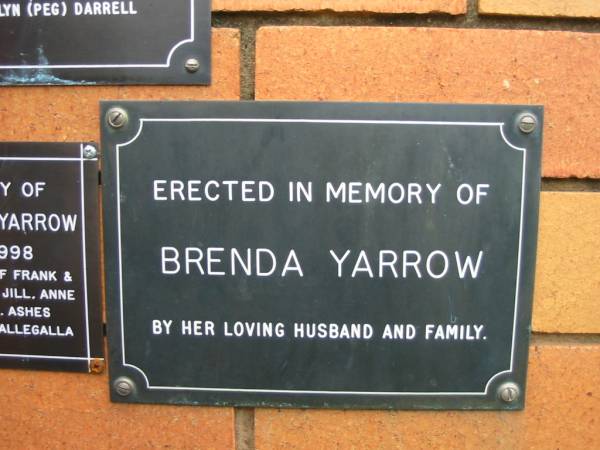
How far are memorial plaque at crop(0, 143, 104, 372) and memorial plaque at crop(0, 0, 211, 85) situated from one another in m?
0.14

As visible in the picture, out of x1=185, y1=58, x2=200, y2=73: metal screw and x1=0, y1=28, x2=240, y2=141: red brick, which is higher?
x1=185, y1=58, x2=200, y2=73: metal screw

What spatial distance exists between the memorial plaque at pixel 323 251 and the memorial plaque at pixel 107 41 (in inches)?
2.6

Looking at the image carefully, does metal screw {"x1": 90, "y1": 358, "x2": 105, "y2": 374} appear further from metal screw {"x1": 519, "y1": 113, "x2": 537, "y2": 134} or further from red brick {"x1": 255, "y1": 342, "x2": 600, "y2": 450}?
metal screw {"x1": 519, "y1": 113, "x2": 537, "y2": 134}

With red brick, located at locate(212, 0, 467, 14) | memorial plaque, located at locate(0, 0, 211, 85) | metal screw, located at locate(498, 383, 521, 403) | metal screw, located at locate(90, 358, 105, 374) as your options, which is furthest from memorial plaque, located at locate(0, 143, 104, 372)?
metal screw, located at locate(498, 383, 521, 403)

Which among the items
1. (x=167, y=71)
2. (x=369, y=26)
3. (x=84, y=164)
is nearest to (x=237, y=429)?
(x=84, y=164)

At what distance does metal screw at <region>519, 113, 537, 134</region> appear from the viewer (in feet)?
2.72

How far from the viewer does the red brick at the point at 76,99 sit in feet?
2.78

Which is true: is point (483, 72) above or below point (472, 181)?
above

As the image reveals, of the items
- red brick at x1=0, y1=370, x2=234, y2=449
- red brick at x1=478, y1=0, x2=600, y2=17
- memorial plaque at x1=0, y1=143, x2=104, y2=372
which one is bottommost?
red brick at x1=0, y1=370, x2=234, y2=449

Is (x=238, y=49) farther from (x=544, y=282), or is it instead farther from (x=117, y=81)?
(x=544, y=282)

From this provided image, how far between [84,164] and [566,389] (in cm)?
101

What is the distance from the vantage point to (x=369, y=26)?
33.0 inches

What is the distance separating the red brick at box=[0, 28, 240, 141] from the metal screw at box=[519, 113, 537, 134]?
52cm

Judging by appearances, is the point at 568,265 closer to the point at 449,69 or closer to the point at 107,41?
the point at 449,69
